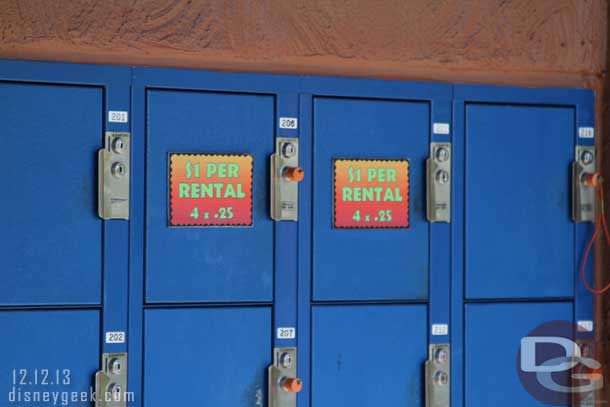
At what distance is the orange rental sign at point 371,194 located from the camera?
3.68 metres

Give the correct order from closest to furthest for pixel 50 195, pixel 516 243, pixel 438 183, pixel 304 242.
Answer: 1. pixel 50 195
2. pixel 304 242
3. pixel 438 183
4. pixel 516 243

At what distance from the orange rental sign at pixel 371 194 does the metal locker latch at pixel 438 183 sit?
9 cm

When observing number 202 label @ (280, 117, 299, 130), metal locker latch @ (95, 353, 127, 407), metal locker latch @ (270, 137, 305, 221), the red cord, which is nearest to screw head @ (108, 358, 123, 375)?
metal locker latch @ (95, 353, 127, 407)

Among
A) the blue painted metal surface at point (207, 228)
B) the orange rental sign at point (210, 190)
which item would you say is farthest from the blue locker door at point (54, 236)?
the orange rental sign at point (210, 190)

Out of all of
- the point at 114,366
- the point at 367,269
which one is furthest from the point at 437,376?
the point at 114,366

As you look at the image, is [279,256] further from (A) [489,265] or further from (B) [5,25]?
(B) [5,25]

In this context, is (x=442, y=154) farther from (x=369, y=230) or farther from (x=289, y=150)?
(x=289, y=150)

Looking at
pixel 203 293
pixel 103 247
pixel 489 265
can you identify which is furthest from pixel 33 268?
pixel 489 265

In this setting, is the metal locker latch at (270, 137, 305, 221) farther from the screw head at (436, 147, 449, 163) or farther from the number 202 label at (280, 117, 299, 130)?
the screw head at (436, 147, 449, 163)

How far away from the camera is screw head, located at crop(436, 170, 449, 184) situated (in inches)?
148

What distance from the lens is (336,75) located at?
3723 mm

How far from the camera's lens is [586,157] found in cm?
393

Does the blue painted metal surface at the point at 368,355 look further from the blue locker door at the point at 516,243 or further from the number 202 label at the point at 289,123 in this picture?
the number 202 label at the point at 289,123

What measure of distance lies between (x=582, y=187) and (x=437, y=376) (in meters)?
0.96
